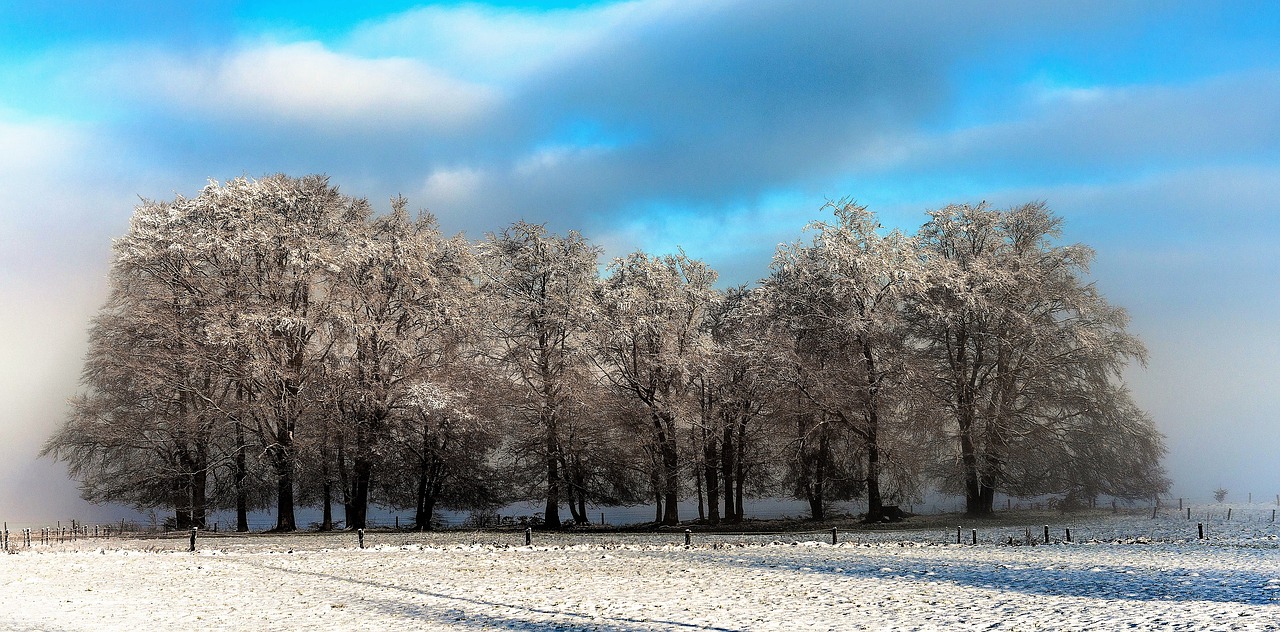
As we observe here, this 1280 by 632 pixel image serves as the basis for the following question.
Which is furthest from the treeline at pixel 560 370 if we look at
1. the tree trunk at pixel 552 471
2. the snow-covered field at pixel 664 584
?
the snow-covered field at pixel 664 584

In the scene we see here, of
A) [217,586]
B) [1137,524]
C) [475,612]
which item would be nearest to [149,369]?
[217,586]

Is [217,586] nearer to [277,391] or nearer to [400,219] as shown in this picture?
[277,391]

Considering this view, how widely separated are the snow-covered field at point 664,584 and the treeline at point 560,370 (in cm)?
598

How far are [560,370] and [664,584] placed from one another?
21.1 meters

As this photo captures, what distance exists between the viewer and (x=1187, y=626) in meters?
15.1

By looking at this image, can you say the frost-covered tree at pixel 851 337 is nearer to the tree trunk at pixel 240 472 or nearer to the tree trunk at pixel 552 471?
the tree trunk at pixel 552 471

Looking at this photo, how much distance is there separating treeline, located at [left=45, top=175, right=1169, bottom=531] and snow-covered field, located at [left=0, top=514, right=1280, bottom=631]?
5.98 metres

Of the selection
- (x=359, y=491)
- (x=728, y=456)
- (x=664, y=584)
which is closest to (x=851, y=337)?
(x=728, y=456)

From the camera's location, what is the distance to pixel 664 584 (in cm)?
2289

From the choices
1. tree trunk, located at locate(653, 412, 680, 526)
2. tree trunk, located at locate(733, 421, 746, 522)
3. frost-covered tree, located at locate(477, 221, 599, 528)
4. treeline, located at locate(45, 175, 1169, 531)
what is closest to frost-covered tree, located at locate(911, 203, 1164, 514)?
treeline, located at locate(45, 175, 1169, 531)

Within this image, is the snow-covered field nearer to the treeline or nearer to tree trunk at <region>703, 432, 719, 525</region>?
the treeline

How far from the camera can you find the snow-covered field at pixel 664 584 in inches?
690

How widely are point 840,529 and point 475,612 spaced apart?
25.6 meters

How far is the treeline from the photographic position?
40.0 meters
